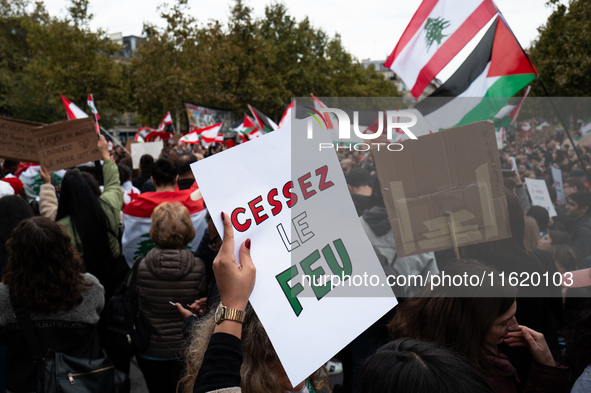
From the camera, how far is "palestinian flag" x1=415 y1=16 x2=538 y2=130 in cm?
375

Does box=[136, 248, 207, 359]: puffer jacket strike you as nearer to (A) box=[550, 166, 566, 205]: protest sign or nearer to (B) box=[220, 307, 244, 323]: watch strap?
(B) box=[220, 307, 244, 323]: watch strap

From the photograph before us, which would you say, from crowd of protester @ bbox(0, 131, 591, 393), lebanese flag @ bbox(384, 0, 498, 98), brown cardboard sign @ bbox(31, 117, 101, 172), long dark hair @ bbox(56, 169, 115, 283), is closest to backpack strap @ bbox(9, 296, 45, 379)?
crowd of protester @ bbox(0, 131, 591, 393)

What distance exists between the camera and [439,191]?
76.6 inches

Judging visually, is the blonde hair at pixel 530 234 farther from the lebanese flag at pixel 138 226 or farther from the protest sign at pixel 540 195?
the lebanese flag at pixel 138 226

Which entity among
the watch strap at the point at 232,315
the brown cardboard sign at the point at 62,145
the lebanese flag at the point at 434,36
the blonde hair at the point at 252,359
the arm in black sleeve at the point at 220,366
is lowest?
the blonde hair at the point at 252,359

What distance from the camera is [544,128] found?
27609 millimetres

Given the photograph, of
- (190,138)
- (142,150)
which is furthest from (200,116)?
(142,150)

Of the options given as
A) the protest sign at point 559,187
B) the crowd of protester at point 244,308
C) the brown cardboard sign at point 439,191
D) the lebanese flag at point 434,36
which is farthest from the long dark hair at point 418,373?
the protest sign at point 559,187

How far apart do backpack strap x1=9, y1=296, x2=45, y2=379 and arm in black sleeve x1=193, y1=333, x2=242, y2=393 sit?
160 cm

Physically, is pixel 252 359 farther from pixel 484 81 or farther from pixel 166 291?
pixel 484 81

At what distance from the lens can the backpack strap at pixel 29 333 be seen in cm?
242

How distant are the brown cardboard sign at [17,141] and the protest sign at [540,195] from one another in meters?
5.26

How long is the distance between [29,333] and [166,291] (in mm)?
776

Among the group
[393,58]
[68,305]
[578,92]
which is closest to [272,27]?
[578,92]
